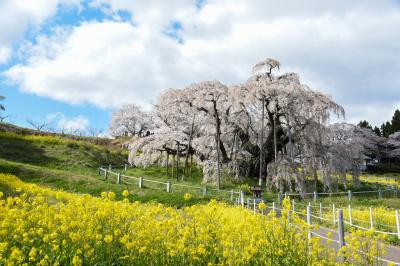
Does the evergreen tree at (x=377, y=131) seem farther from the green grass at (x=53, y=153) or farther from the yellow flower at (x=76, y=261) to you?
the yellow flower at (x=76, y=261)

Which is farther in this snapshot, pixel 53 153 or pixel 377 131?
pixel 377 131

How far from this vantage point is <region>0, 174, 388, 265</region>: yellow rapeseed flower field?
4.88 meters

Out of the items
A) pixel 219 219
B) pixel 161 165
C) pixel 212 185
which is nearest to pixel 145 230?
pixel 219 219

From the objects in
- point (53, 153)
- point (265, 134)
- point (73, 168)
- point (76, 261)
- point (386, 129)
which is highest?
point (386, 129)

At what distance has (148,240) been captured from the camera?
542 centimetres

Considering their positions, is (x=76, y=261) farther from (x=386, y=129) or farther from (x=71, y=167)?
(x=386, y=129)

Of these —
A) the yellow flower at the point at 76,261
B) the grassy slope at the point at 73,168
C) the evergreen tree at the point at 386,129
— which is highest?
the evergreen tree at the point at 386,129

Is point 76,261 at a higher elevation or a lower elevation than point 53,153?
lower

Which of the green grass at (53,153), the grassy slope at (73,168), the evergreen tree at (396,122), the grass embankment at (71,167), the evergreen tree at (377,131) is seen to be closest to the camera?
the grass embankment at (71,167)

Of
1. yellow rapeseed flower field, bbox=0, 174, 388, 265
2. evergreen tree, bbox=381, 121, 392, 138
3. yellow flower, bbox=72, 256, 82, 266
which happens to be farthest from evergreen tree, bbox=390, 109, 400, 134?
→ yellow flower, bbox=72, 256, 82, 266

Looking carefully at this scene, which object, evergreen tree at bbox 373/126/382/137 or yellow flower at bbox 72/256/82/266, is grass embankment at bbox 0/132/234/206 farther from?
evergreen tree at bbox 373/126/382/137

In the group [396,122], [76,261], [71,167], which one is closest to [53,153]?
[71,167]

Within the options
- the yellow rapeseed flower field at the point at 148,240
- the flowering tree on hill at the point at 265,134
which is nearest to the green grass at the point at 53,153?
the flowering tree on hill at the point at 265,134

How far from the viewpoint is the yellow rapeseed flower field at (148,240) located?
16.0ft
